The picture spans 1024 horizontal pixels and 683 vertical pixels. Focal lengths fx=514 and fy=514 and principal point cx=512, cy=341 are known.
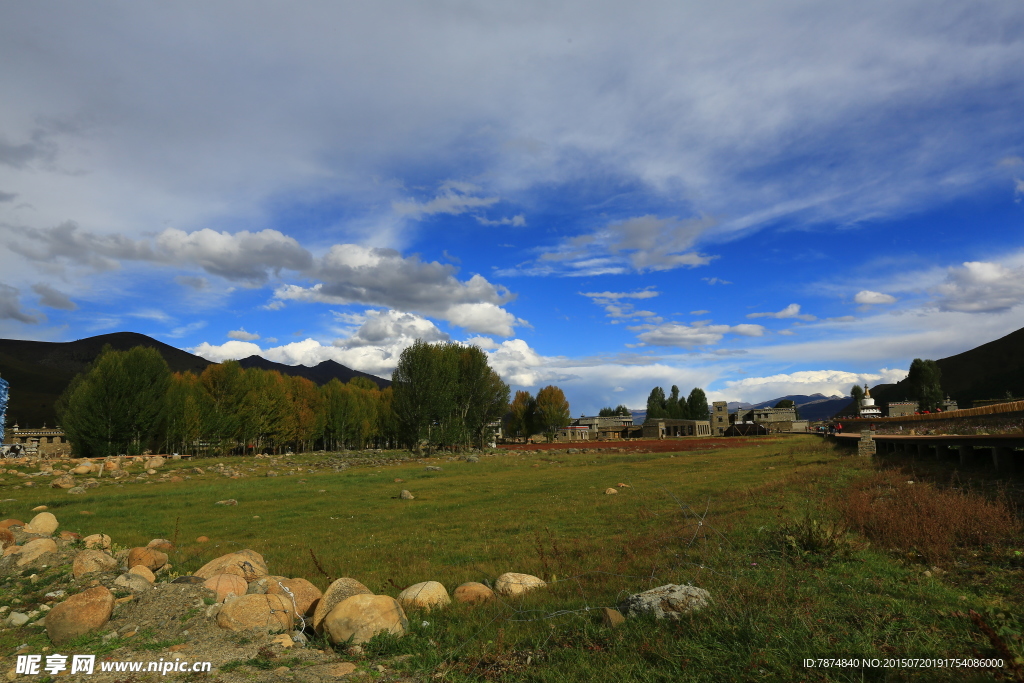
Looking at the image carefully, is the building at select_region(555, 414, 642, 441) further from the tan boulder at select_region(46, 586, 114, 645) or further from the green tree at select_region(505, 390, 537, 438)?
the tan boulder at select_region(46, 586, 114, 645)

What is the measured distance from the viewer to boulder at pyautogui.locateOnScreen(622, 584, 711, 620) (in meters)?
6.50

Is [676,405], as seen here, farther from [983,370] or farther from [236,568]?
[236,568]

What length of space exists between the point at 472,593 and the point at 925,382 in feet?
457

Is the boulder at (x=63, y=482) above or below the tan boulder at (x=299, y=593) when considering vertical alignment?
below

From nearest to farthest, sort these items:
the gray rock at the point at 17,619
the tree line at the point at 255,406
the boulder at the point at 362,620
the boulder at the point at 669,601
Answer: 1. the boulder at the point at 669,601
2. the boulder at the point at 362,620
3. the gray rock at the point at 17,619
4. the tree line at the point at 255,406

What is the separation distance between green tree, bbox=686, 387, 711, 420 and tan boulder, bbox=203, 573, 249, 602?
150 m

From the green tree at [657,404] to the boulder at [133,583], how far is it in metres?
150

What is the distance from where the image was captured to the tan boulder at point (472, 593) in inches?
325

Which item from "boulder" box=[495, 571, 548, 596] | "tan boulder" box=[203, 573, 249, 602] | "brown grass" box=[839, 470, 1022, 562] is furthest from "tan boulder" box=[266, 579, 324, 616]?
"brown grass" box=[839, 470, 1022, 562]

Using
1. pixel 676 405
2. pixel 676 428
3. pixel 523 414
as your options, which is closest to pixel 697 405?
pixel 676 405

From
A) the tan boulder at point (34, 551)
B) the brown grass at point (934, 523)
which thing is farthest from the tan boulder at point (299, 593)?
the brown grass at point (934, 523)

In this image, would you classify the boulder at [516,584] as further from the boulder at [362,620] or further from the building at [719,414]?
the building at [719,414]

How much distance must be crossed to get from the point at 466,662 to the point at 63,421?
66411 millimetres

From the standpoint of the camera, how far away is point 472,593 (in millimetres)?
8422
